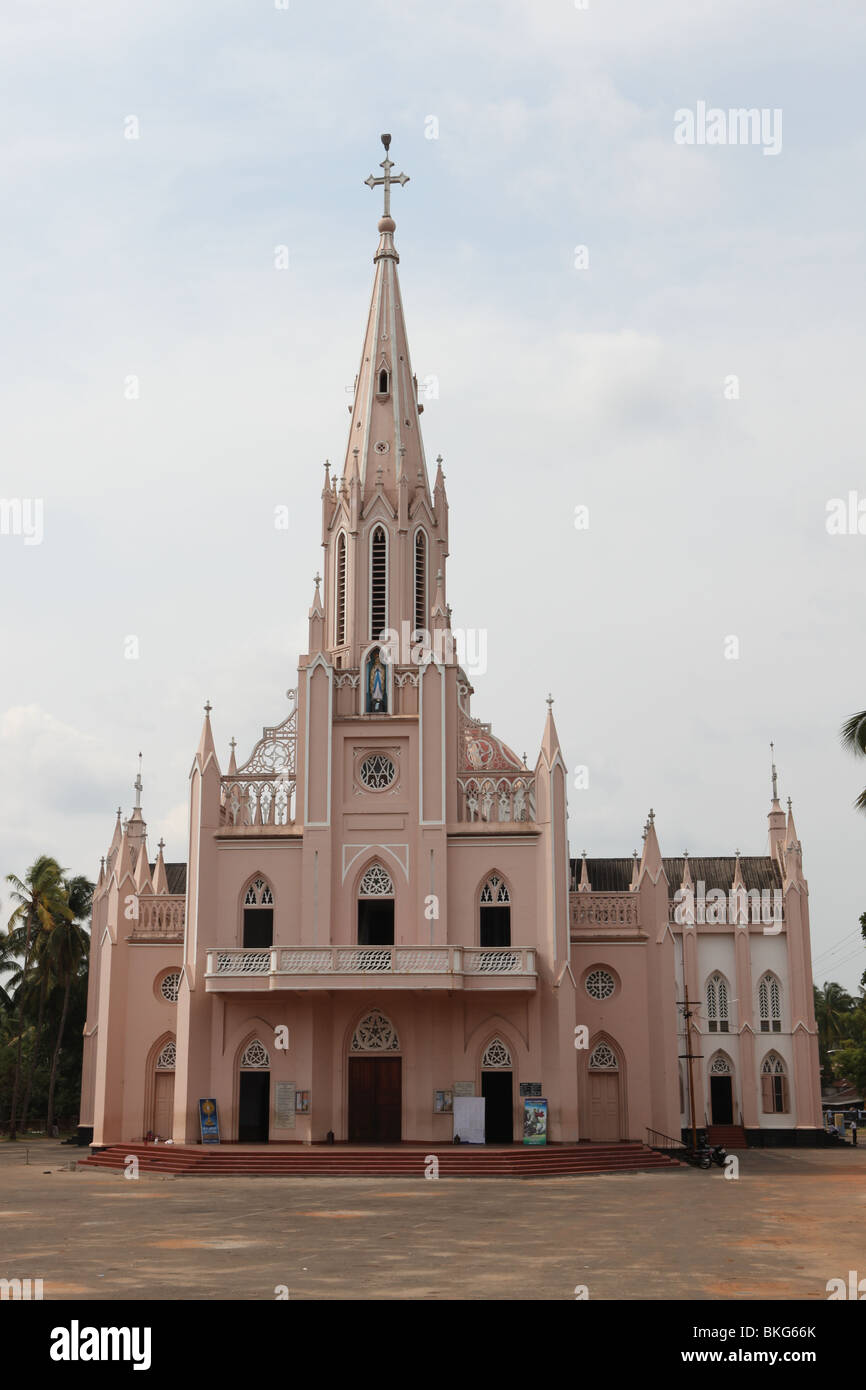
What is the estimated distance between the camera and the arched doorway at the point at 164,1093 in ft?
149

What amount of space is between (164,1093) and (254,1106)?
15.5 ft

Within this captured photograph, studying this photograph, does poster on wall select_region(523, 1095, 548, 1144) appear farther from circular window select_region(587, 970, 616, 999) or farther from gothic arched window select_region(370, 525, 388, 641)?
gothic arched window select_region(370, 525, 388, 641)

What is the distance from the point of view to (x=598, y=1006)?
4516 cm

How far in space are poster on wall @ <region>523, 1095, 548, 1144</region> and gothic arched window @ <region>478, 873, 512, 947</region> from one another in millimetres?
5097

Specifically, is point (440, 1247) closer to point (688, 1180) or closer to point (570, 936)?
point (688, 1180)

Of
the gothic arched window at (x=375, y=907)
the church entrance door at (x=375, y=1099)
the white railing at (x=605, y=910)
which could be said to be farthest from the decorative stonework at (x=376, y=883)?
the white railing at (x=605, y=910)

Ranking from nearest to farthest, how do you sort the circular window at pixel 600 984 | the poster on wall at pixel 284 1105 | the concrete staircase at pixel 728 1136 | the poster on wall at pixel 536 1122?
the poster on wall at pixel 536 1122 → the poster on wall at pixel 284 1105 → the circular window at pixel 600 984 → the concrete staircase at pixel 728 1136

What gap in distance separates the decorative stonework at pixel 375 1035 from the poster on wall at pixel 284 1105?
240 cm

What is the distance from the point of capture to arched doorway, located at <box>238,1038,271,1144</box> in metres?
42.3

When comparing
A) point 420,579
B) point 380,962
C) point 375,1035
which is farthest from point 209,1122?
point 420,579

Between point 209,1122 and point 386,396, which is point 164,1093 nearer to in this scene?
point 209,1122

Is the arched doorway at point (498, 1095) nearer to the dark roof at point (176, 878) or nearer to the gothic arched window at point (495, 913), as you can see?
the gothic arched window at point (495, 913)
